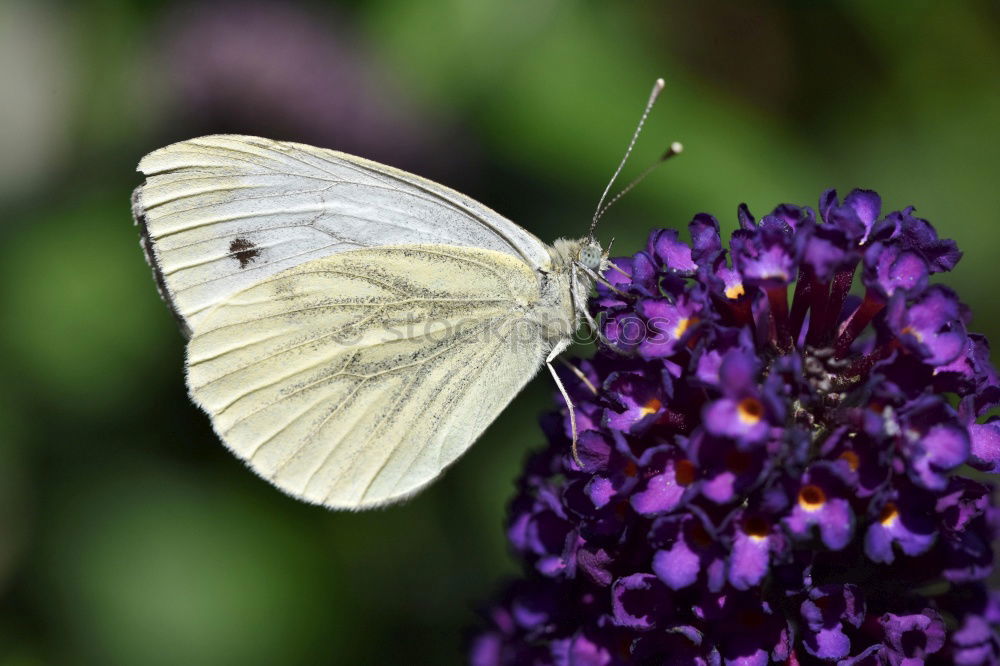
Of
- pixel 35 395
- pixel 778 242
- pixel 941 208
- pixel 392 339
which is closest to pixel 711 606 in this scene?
pixel 778 242

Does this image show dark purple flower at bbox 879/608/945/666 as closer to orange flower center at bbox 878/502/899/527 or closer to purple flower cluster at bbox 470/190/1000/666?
purple flower cluster at bbox 470/190/1000/666

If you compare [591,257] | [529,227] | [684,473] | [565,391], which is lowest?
[529,227]

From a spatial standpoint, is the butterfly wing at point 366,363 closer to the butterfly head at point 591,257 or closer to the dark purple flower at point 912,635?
the butterfly head at point 591,257

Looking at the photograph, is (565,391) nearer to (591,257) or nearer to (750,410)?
(591,257)

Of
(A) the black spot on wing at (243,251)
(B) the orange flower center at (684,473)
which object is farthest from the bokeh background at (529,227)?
(B) the orange flower center at (684,473)

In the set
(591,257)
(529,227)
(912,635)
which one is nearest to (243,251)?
(591,257)

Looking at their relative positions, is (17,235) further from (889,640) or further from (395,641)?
(889,640)

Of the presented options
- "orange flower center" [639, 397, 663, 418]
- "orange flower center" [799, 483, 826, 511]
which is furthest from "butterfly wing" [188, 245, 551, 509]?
"orange flower center" [799, 483, 826, 511]
